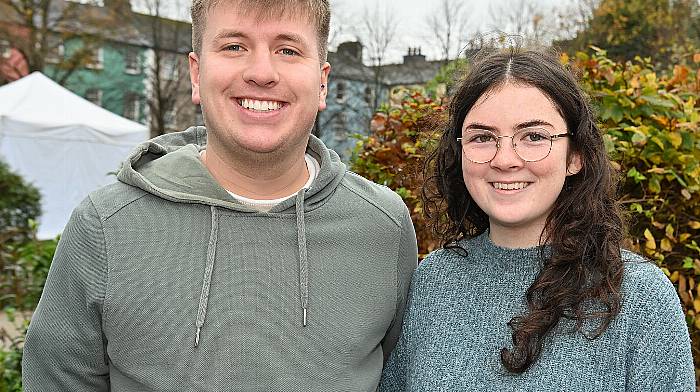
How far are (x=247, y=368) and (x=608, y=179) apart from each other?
47.8 inches

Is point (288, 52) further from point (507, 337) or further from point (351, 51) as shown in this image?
point (351, 51)

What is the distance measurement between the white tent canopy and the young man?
1124 centimetres

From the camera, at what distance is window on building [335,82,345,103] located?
32612mm

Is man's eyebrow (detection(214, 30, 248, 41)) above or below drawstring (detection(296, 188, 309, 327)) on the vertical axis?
above

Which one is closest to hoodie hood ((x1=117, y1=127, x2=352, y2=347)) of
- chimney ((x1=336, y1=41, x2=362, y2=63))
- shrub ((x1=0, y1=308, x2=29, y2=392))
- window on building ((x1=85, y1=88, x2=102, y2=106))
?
shrub ((x1=0, y1=308, x2=29, y2=392))

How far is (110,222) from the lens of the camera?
210 cm

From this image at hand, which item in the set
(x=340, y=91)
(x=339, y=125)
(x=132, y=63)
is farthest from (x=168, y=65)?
(x=339, y=125)

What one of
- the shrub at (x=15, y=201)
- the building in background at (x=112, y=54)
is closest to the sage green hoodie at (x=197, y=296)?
the shrub at (x=15, y=201)

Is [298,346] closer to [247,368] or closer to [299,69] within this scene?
[247,368]

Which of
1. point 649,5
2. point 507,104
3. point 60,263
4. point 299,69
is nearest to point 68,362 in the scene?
point 60,263

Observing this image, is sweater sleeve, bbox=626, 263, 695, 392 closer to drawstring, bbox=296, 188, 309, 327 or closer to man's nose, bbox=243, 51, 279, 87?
drawstring, bbox=296, 188, 309, 327

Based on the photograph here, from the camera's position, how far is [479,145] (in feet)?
7.24

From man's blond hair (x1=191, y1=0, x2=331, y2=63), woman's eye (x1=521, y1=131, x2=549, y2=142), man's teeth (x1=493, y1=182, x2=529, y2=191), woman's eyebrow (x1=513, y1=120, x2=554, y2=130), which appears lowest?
man's teeth (x1=493, y1=182, x2=529, y2=191)

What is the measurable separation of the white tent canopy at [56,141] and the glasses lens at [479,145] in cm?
1163
